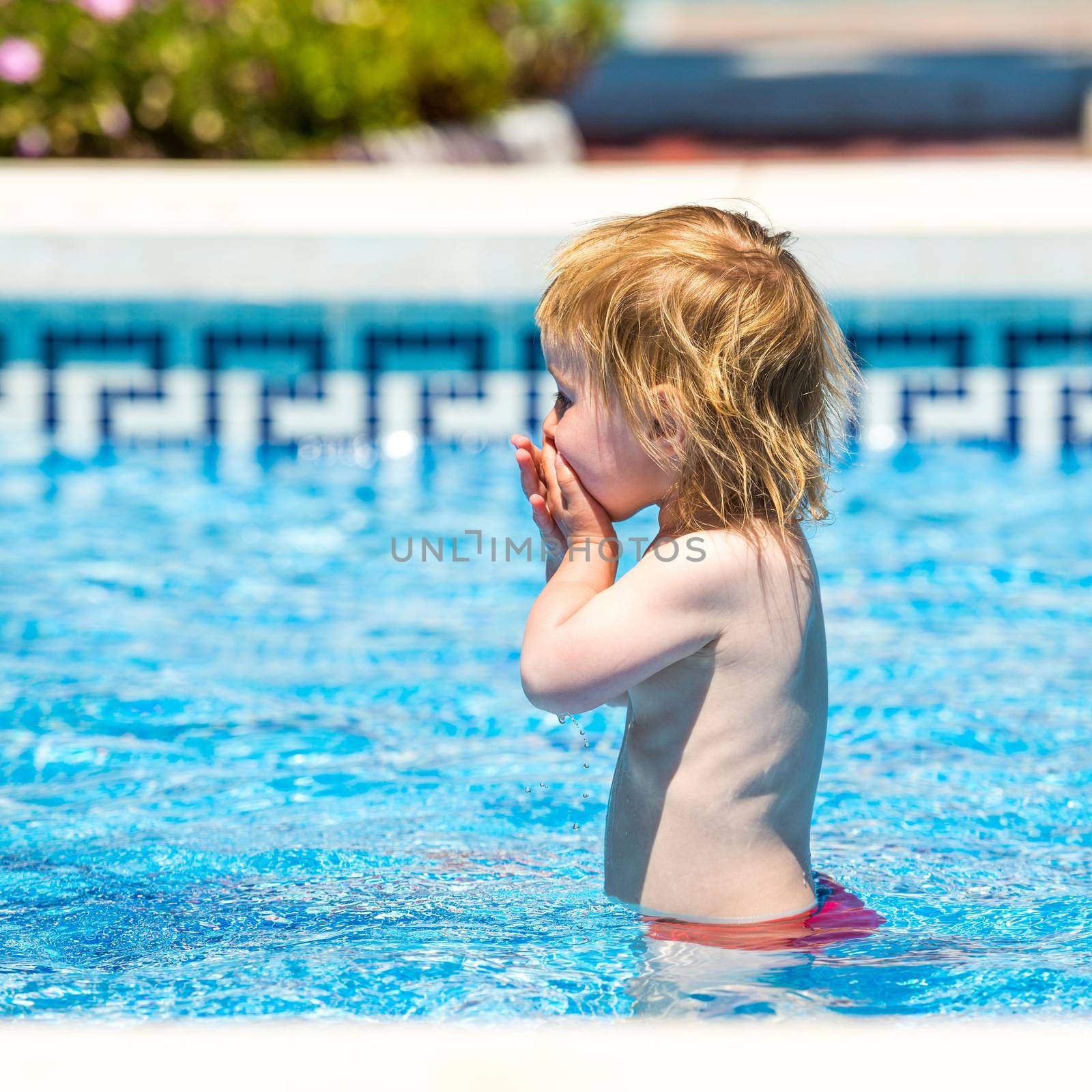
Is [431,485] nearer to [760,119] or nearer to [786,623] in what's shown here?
[786,623]

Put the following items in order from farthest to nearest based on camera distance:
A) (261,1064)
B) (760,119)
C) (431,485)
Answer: (760,119)
(431,485)
(261,1064)

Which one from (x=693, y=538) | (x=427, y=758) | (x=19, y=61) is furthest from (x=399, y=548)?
(x=19, y=61)

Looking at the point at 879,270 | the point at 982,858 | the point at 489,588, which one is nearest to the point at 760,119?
the point at 879,270

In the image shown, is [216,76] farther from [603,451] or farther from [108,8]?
[603,451]

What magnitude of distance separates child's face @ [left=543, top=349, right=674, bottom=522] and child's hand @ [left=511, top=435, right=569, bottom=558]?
4 cm

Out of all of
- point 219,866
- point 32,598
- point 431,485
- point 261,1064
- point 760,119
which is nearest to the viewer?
point 261,1064

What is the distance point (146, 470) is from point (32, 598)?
3.93 ft

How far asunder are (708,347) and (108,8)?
6621 millimetres

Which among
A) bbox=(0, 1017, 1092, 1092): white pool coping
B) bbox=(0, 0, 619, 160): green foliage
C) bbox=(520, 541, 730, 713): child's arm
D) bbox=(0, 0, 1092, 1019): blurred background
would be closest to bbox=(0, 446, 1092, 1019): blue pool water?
bbox=(0, 0, 1092, 1019): blurred background

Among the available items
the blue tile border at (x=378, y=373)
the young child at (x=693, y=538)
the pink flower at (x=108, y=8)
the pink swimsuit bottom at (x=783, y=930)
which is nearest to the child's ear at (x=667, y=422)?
the young child at (x=693, y=538)

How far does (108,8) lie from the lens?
7.84 metres

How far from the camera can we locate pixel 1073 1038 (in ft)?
3.55

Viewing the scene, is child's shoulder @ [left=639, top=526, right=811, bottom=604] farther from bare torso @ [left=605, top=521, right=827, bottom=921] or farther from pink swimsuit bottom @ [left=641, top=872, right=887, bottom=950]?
pink swimsuit bottom @ [left=641, top=872, right=887, bottom=950]

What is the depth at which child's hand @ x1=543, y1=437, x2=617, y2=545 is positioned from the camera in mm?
2100
